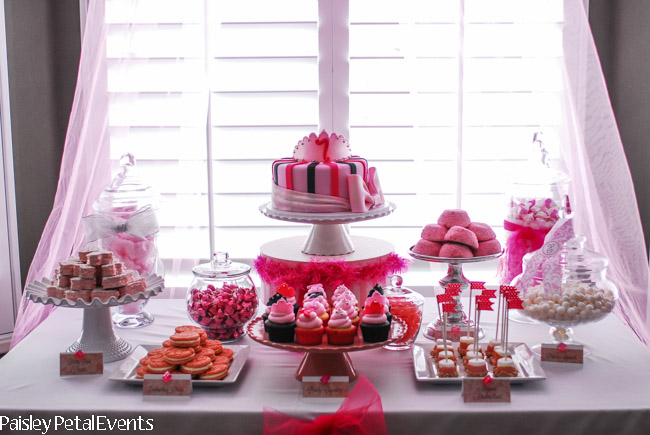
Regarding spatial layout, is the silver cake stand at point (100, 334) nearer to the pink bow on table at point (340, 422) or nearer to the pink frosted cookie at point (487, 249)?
the pink bow on table at point (340, 422)

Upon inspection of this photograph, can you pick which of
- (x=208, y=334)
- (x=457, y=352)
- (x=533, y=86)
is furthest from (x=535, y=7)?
(x=208, y=334)

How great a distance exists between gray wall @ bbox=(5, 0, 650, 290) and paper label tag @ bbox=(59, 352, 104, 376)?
1147 mm

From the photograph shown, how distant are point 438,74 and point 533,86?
0.34m

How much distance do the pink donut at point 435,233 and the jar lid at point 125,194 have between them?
33.1 inches

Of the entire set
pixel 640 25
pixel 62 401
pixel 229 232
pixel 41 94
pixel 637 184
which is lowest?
pixel 62 401

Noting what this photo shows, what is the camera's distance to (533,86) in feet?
8.12

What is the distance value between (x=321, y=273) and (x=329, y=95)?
0.98 metres

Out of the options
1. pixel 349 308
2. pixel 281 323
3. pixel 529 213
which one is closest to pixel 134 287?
pixel 281 323

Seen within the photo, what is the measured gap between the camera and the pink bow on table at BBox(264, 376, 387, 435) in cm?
139

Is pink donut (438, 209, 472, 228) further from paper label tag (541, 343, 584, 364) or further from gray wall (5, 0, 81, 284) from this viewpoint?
gray wall (5, 0, 81, 284)

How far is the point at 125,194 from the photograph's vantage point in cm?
206

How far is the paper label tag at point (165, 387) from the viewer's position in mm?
1479

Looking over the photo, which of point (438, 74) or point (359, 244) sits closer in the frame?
point (359, 244)

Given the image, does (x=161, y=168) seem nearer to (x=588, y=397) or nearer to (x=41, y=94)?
(x=41, y=94)
